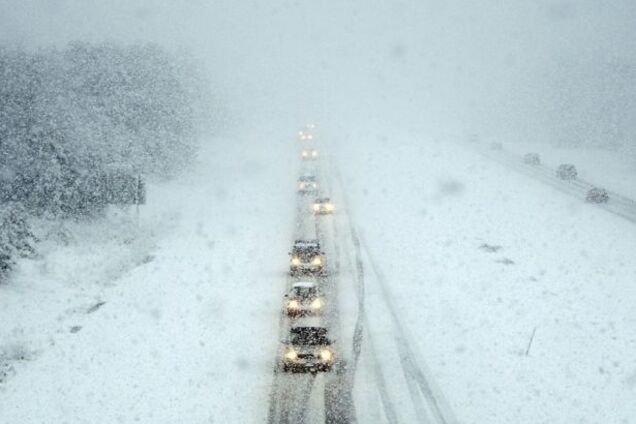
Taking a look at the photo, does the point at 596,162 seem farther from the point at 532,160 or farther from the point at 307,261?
the point at 307,261

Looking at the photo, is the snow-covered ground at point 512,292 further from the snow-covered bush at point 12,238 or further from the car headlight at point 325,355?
the snow-covered bush at point 12,238

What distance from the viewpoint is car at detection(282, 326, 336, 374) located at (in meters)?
16.4

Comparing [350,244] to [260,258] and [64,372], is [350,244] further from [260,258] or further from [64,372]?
[64,372]

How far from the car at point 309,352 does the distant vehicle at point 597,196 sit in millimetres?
29917

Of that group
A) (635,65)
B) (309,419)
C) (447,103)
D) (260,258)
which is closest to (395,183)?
(260,258)

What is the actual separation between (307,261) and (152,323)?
24.8 feet

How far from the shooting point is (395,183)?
46938mm

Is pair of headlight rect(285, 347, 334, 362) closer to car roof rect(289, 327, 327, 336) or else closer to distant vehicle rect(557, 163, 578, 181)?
car roof rect(289, 327, 327, 336)

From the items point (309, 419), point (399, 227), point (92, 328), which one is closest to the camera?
point (309, 419)

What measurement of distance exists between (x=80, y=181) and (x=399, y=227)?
1899cm

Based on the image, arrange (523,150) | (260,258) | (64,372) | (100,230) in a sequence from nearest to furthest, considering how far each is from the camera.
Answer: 1. (64,372)
2. (260,258)
3. (100,230)
4. (523,150)

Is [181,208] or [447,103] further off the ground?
[447,103]

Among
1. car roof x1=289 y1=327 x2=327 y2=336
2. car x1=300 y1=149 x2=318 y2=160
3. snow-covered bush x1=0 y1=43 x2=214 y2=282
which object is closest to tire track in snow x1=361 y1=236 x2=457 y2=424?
car roof x1=289 y1=327 x2=327 y2=336

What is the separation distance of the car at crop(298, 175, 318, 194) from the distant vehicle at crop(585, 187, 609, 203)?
2022 cm
